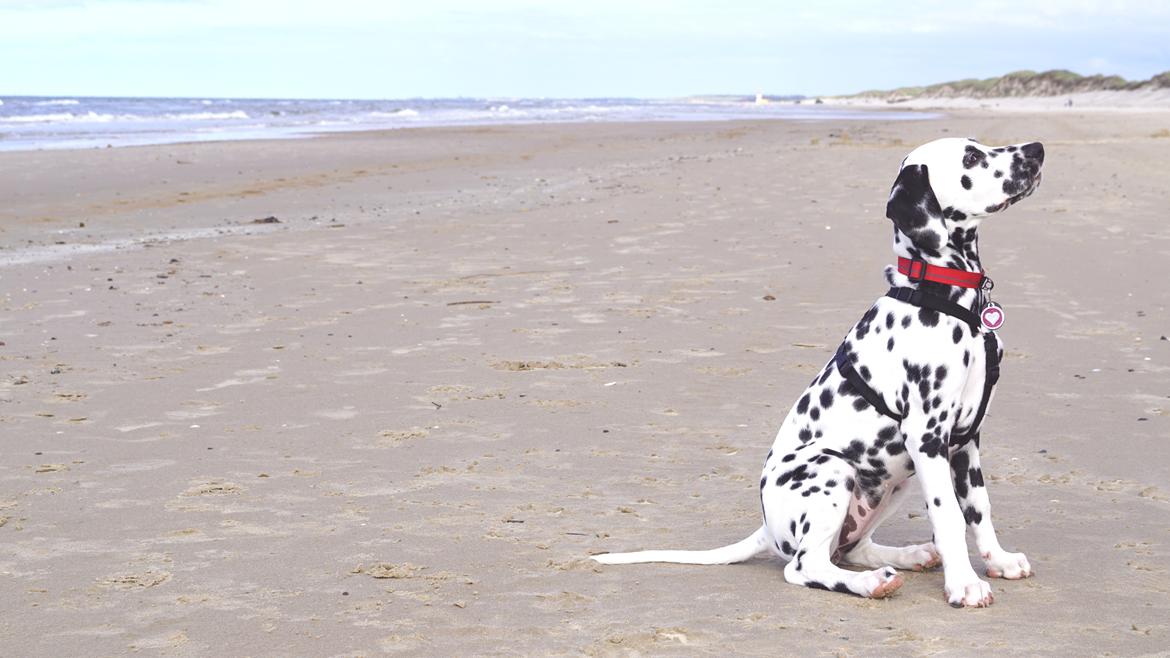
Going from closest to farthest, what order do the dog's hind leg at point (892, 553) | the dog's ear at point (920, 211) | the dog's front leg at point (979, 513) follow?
the dog's ear at point (920, 211) < the dog's front leg at point (979, 513) < the dog's hind leg at point (892, 553)

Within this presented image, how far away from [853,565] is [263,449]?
9.94 feet

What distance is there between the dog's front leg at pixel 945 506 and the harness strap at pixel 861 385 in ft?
0.29

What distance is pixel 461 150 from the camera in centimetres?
2947

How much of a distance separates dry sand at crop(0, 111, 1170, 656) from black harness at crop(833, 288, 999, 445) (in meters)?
0.60

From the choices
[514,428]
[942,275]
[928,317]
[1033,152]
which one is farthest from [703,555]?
[514,428]

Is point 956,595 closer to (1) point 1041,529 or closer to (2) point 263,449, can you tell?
(1) point 1041,529

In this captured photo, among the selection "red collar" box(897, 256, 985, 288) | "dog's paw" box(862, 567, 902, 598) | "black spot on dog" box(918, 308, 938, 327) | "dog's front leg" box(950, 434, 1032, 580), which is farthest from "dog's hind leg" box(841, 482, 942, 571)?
"red collar" box(897, 256, 985, 288)

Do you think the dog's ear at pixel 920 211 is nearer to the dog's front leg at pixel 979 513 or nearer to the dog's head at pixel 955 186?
the dog's head at pixel 955 186

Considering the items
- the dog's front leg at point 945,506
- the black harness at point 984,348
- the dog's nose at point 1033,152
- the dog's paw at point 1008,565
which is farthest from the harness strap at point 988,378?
the dog's nose at point 1033,152

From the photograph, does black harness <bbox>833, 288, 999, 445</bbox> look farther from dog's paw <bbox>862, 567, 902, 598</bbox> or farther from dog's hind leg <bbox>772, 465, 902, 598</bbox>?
dog's paw <bbox>862, 567, 902, 598</bbox>

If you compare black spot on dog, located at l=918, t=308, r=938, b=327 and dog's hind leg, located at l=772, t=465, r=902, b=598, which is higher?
black spot on dog, located at l=918, t=308, r=938, b=327

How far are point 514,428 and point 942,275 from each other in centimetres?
287

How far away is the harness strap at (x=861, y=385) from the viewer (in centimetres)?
407

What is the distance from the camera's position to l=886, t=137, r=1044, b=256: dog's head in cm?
405
